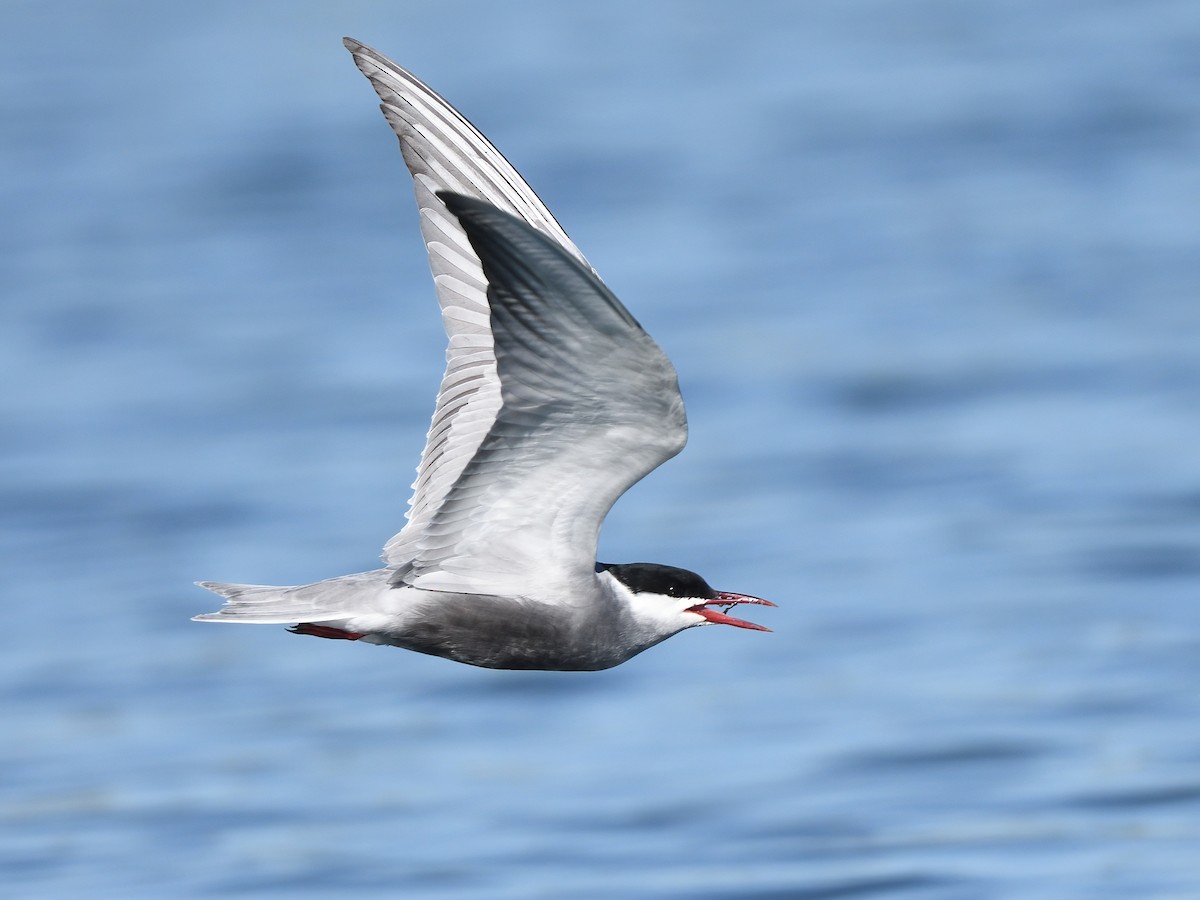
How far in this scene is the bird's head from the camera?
753 centimetres

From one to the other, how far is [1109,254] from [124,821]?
12685mm

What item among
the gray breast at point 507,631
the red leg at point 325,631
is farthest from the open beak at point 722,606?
the red leg at point 325,631

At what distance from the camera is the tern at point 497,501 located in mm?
6805

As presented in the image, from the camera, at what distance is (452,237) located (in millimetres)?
7672

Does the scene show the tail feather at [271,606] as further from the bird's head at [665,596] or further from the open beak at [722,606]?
the open beak at [722,606]

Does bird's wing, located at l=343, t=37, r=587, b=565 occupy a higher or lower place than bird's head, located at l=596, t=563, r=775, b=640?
higher

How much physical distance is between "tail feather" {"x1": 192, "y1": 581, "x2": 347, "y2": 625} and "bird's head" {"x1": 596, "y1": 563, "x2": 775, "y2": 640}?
0.98 metres

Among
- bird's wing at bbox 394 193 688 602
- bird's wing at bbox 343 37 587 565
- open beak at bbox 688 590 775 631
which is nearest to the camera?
bird's wing at bbox 394 193 688 602

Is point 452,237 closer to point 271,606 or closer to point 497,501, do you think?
point 497,501

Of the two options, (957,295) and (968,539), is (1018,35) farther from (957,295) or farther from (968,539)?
(968,539)

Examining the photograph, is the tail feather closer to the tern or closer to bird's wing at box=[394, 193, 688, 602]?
the tern

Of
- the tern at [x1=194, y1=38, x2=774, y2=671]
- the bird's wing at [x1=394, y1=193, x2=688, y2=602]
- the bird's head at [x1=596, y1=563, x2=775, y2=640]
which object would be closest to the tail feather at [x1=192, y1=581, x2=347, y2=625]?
the tern at [x1=194, y1=38, x2=774, y2=671]

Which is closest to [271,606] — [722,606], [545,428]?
[545,428]

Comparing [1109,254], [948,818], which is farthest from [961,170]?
[948,818]
